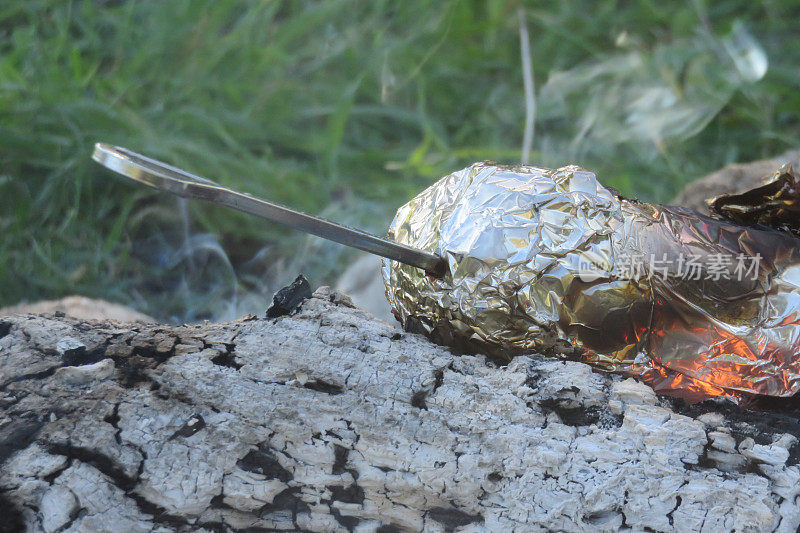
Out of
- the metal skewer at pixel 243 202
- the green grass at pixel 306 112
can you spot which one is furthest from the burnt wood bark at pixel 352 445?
the green grass at pixel 306 112

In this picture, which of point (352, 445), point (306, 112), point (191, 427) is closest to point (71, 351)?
point (191, 427)

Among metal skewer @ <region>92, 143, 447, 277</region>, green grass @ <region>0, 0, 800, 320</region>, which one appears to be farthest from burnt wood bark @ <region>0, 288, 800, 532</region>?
green grass @ <region>0, 0, 800, 320</region>

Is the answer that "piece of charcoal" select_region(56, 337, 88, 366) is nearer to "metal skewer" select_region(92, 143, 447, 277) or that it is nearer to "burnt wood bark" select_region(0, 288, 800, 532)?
"burnt wood bark" select_region(0, 288, 800, 532)

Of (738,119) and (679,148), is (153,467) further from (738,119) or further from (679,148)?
(738,119)

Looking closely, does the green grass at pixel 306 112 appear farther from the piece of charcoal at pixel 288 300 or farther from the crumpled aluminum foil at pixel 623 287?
the crumpled aluminum foil at pixel 623 287

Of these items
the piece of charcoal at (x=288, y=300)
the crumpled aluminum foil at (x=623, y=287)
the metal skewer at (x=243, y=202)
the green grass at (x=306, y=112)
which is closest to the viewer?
the metal skewer at (x=243, y=202)

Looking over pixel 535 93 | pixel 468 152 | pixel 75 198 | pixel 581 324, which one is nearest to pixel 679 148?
pixel 535 93

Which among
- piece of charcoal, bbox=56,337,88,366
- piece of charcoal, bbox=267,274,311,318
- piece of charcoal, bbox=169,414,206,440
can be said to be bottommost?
piece of charcoal, bbox=169,414,206,440

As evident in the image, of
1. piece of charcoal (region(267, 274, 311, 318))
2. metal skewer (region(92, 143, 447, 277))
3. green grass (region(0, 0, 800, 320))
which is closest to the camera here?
metal skewer (region(92, 143, 447, 277))
